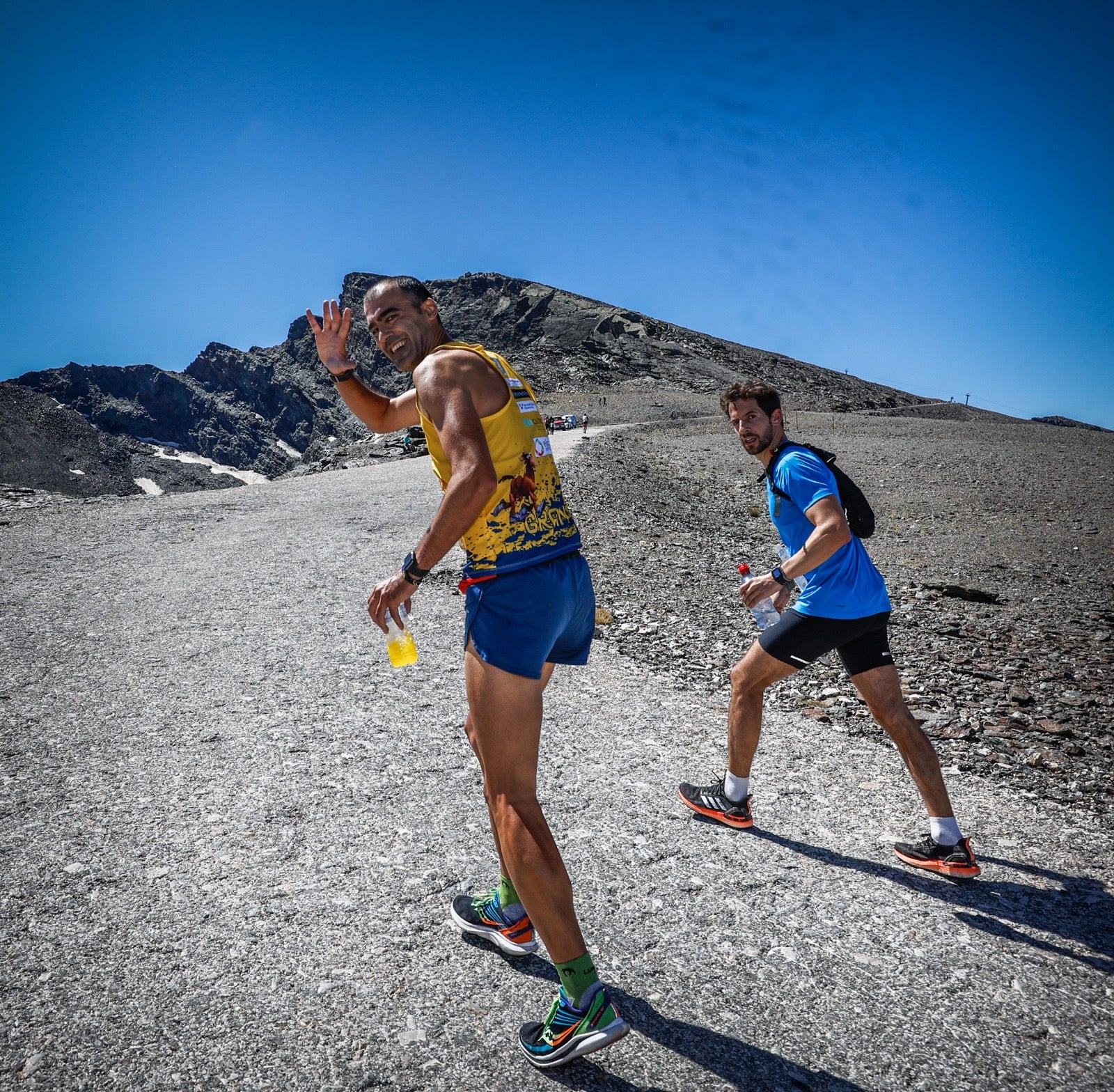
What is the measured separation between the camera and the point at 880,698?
10.8ft

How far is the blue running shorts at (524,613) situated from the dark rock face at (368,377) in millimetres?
36093

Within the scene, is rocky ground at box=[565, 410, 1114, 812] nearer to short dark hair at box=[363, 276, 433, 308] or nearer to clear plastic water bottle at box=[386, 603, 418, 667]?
clear plastic water bottle at box=[386, 603, 418, 667]

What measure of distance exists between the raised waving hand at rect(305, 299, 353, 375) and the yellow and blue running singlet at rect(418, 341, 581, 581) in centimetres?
97

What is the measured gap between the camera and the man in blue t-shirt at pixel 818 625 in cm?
321

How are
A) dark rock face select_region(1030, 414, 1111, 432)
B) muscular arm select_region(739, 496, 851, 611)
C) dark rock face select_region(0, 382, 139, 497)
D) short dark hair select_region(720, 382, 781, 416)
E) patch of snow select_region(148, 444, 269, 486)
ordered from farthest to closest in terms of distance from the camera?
patch of snow select_region(148, 444, 269, 486), dark rock face select_region(0, 382, 139, 497), dark rock face select_region(1030, 414, 1111, 432), short dark hair select_region(720, 382, 781, 416), muscular arm select_region(739, 496, 851, 611)

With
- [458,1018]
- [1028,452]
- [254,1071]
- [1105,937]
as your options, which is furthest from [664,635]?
[1028,452]

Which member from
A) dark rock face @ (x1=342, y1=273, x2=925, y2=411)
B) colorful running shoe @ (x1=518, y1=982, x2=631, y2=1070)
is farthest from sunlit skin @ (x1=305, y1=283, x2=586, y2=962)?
dark rock face @ (x1=342, y1=273, x2=925, y2=411)

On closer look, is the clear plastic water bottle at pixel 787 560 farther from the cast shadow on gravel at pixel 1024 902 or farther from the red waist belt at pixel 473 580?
the red waist belt at pixel 473 580

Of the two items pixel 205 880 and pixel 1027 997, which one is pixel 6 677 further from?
pixel 1027 997

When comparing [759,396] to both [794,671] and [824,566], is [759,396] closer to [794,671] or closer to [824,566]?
[824,566]

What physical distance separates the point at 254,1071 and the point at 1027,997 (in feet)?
8.38

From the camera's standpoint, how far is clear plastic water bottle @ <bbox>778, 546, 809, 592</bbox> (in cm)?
335

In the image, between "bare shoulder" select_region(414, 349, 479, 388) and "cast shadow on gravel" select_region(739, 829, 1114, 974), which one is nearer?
"bare shoulder" select_region(414, 349, 479, 388)

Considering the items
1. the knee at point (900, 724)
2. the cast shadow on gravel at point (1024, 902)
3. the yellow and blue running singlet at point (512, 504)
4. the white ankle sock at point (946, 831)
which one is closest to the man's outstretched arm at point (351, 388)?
the yellow and blue running singlet at point (512, 504)
